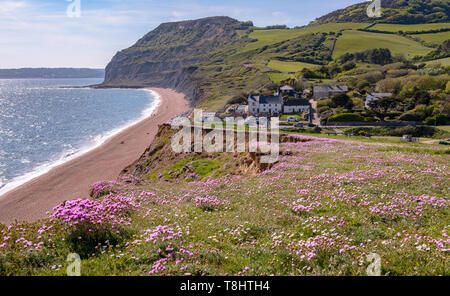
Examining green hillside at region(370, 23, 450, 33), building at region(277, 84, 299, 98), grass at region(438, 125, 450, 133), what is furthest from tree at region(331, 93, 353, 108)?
green hillside at region(370, 23, 450, 33)

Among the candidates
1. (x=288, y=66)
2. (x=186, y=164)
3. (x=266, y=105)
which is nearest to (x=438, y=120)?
(x=266, y=105)

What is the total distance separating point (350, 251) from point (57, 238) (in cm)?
857

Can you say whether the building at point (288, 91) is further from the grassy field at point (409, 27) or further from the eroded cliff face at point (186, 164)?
the grassy field at point (409, 27)

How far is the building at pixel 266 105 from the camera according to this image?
249 feet

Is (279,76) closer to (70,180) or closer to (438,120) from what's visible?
(438,120)

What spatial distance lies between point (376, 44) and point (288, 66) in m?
58.7

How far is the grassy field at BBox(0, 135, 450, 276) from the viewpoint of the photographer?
7105 millimetres

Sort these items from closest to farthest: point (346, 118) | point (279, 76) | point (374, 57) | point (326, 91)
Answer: point (346, 118)
point (326, 91)
point (279, 76)
point (374, 57)

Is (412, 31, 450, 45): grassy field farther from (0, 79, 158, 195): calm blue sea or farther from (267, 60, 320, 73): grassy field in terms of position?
(0, 79, 158, 195): calm blue sea

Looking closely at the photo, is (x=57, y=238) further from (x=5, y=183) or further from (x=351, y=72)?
(x=351, y=72)

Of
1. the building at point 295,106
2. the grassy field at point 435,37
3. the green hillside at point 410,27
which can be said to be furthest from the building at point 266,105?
the green hillside at point 410,27

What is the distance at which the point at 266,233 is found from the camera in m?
A: 9.99

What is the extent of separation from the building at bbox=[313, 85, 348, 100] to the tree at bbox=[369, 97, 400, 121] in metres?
19.0

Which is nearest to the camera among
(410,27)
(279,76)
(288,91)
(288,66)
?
(288,91)
